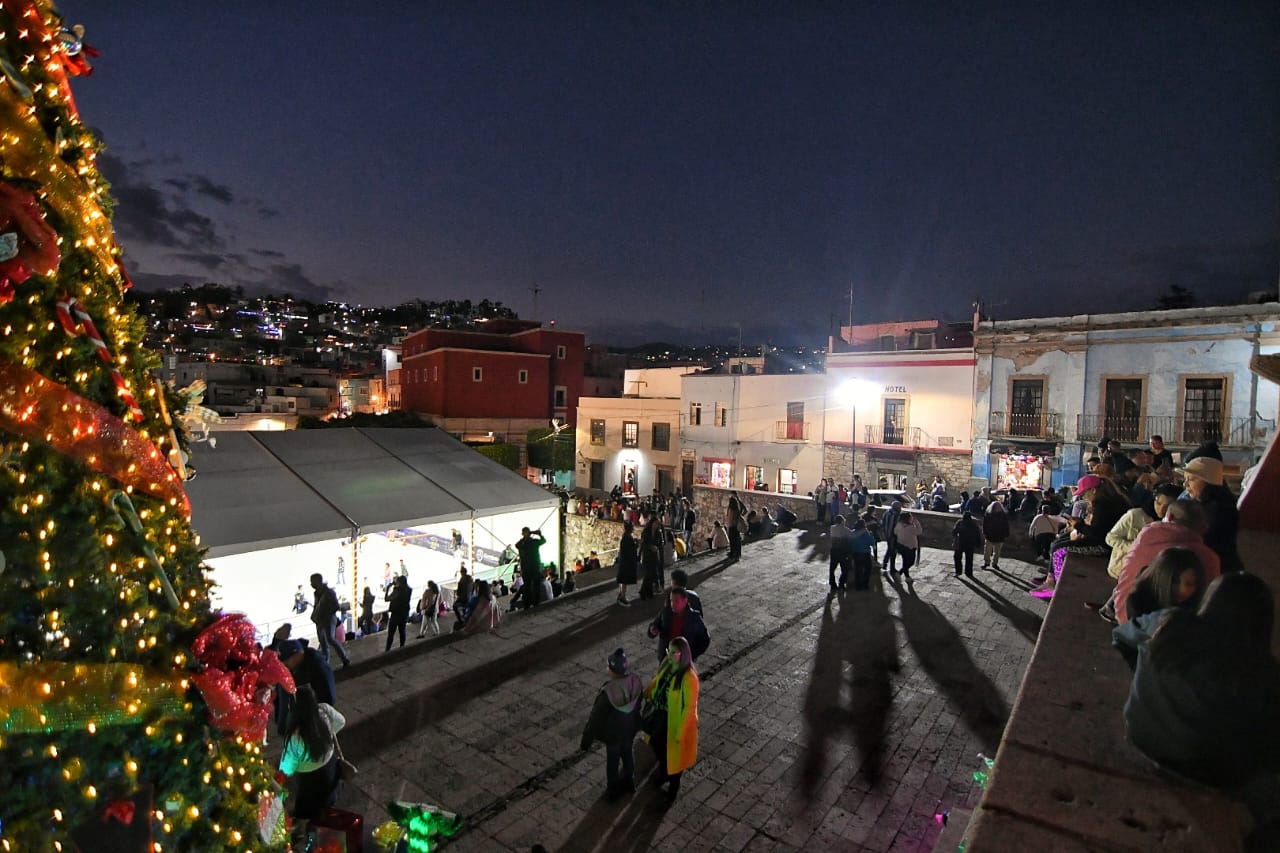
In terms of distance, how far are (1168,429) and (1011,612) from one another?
570 inches

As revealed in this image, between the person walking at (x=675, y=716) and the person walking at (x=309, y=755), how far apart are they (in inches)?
85.6

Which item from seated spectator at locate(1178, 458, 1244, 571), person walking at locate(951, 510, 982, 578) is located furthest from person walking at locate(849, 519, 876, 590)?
seated spectator at locate(1178, 458, 1244, 571)

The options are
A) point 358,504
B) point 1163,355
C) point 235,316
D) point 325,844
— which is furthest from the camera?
point 235,316

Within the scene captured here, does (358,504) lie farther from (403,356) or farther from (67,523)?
(403,356)

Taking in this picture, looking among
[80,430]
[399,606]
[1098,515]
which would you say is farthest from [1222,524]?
[399,606]

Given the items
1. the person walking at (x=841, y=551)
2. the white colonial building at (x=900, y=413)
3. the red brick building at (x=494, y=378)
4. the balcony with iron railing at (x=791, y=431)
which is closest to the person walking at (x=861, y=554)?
the person walking at (x=841, y=551)

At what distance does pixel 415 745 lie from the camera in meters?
5.43

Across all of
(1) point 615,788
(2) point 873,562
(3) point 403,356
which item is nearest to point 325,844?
(1) point 615,788

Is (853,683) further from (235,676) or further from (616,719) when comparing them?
(235,676)

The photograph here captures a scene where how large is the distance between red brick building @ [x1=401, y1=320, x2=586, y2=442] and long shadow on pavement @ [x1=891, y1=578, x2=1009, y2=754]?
2839 cm

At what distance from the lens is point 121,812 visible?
6.30 feet

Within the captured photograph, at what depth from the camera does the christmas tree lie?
178 centimetres

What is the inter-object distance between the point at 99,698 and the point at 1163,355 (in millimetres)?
23733

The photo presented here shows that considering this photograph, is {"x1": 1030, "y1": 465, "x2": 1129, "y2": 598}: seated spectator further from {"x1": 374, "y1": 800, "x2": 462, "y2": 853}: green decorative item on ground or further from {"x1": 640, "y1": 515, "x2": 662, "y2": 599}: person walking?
{"x1": 374, "y1": 800, "x2": 462, "y2": 853}: green decorative item on ground
